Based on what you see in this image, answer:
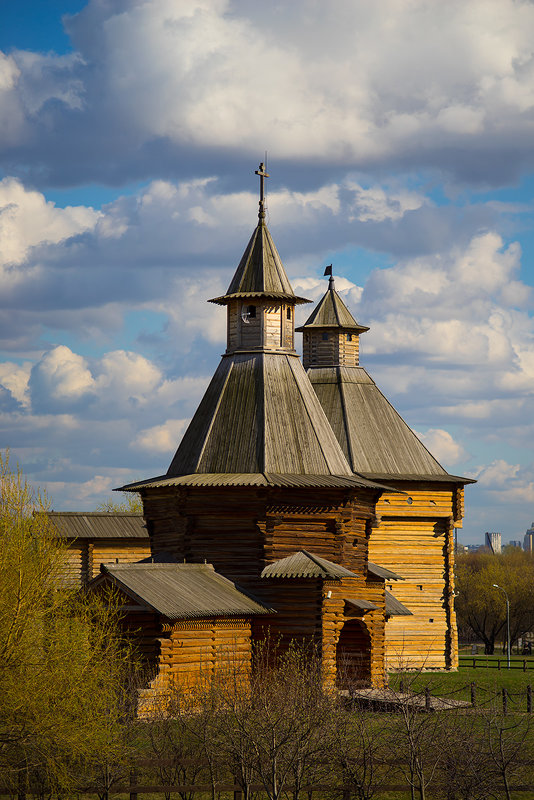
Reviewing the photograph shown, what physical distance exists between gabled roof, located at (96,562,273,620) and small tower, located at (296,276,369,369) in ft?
56.9

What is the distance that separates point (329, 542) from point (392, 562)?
35.7 feet

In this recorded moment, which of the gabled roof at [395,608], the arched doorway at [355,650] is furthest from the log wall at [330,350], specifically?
the arched doorway at [355,650]

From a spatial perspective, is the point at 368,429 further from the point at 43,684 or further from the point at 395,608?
the point at 43,684

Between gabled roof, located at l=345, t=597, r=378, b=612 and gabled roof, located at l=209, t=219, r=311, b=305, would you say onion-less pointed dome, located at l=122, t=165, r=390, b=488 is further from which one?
gabled roof, located at l=345, t=597, r=378, b=612

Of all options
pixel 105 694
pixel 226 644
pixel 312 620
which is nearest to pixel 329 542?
pixel 312 620

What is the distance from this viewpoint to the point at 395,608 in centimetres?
4100

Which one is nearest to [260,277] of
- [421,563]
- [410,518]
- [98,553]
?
[410,518]

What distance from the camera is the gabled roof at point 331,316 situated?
48.5m

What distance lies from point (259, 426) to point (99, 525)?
13.8 meters

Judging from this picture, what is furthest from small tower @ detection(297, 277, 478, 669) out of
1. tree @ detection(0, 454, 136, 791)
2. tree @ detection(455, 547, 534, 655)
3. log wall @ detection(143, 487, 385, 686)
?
tree @ detection(455, 547, 534, 655)

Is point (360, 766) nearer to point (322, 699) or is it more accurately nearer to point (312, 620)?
point (322, 699)

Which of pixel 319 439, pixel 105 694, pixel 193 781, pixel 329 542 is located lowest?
pixel 193 781

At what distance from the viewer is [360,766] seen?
18500 millimetres

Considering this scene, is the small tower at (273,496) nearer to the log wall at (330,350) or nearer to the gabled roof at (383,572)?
the gabled roof at (383,572)
